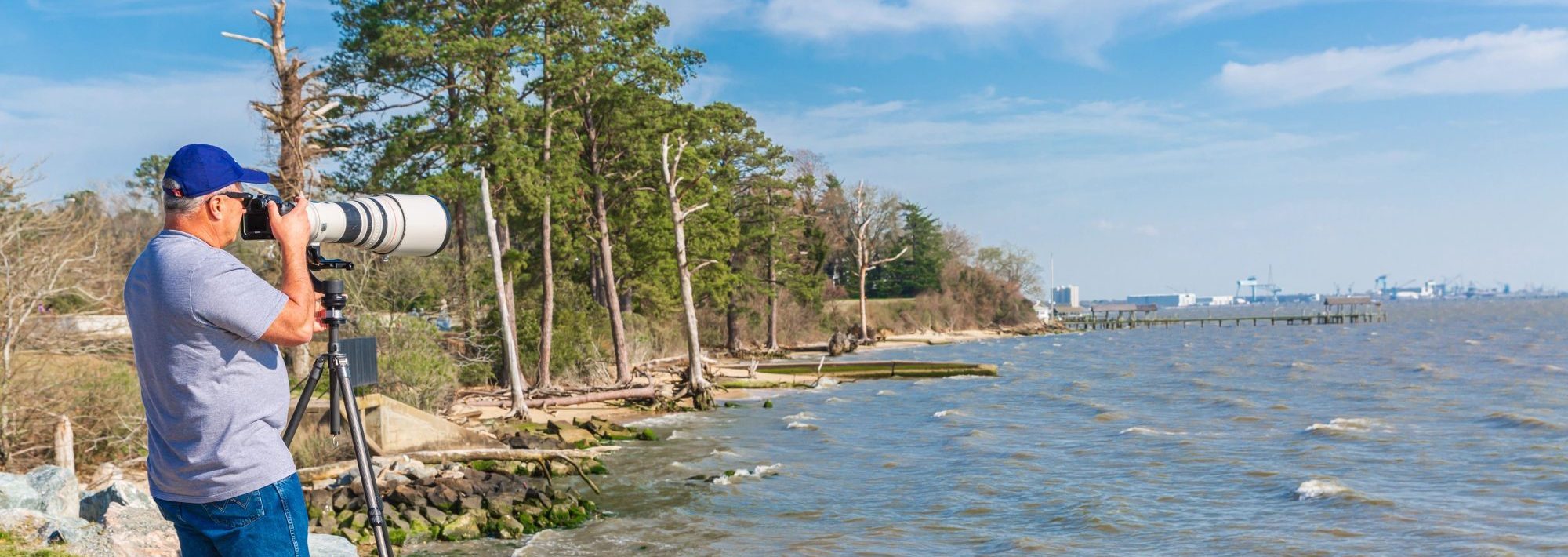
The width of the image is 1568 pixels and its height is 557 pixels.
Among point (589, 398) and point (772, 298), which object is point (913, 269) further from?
point (589, 398)

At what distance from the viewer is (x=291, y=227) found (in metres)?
3.44

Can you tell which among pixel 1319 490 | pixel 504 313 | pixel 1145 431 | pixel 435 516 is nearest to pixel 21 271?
pixel 435 516

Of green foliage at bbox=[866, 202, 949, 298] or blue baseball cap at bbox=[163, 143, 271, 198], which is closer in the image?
blue baseball cap at bbox=[163, 143, 271, 198]

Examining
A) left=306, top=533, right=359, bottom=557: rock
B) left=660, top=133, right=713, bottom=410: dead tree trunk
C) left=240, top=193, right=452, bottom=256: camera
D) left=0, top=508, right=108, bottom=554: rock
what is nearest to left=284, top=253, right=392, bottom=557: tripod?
left=240, top=193, right=452, bottom=256: camera

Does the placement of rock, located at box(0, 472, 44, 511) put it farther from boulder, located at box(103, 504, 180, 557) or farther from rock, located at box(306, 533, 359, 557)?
rock, located at box(306, 533, 359, 557)

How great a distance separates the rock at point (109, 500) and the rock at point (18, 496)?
637 mm

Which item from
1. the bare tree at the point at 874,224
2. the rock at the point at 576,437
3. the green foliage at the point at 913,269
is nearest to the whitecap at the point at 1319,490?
the rock at the point at 576,437

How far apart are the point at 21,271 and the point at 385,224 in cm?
935

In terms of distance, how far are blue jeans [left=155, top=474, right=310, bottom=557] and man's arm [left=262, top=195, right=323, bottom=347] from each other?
0.41 metres

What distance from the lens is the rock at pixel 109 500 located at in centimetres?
890

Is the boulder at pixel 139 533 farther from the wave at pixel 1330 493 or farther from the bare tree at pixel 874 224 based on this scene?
the bare tree at pixel 874 224

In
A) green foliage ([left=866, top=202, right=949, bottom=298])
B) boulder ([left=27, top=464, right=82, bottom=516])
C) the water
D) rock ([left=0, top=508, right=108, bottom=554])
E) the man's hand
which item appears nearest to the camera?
the man's hand

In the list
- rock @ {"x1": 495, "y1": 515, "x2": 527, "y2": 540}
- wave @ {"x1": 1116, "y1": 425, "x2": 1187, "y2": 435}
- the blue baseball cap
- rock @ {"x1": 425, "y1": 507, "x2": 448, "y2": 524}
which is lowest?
wave @ {"x1": 1116, "y1": 425, "x2": 1187, "y2": 435}

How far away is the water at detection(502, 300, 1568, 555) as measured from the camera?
11.8 metres
